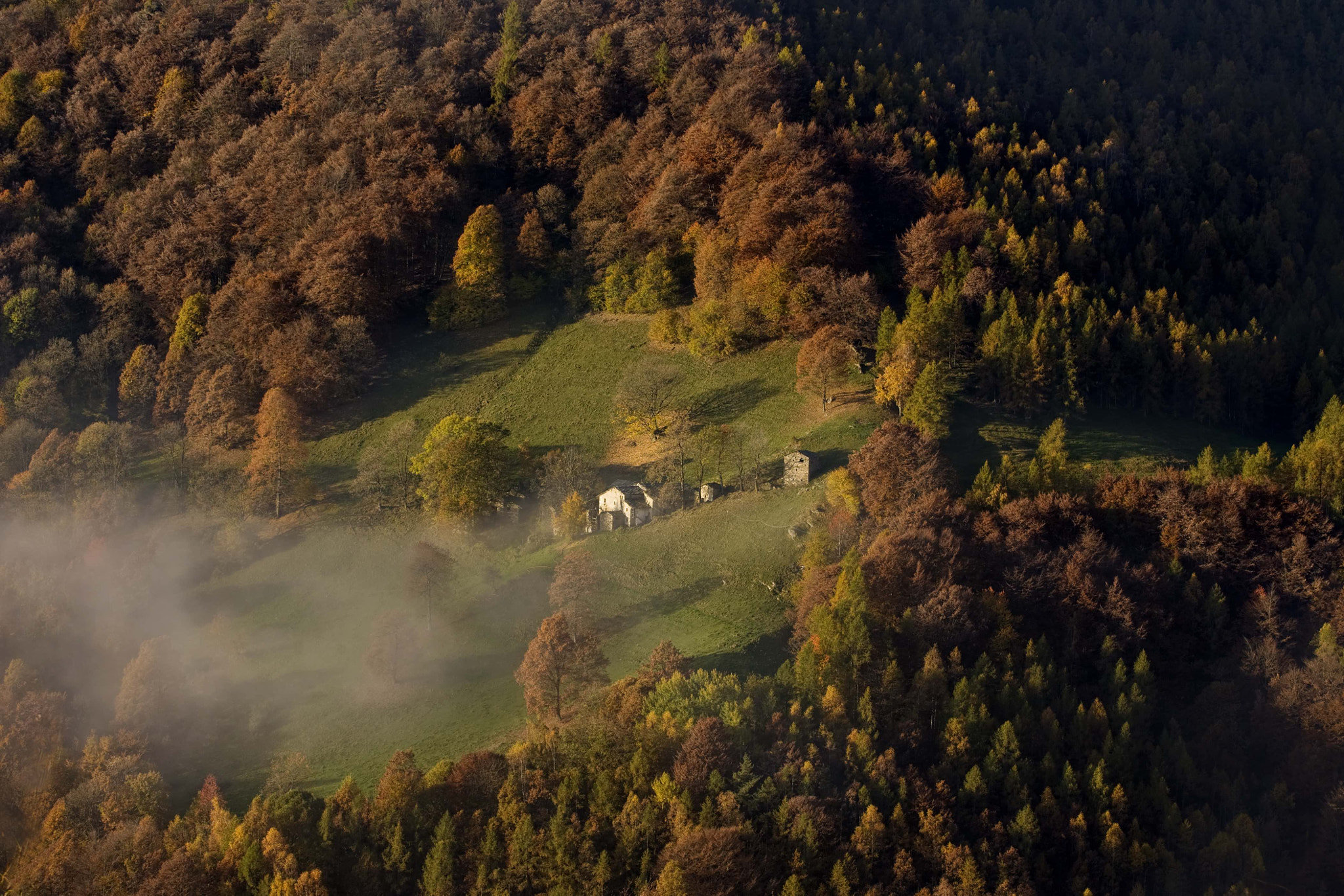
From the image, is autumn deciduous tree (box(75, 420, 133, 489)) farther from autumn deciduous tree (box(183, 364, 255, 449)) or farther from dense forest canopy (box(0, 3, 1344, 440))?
dense forest canopy (box(0, 3, 1344, 440))

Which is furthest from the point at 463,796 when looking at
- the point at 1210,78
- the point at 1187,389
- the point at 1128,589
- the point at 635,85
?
the point at 1210,78

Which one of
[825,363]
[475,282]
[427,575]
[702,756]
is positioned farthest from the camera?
[475,282]

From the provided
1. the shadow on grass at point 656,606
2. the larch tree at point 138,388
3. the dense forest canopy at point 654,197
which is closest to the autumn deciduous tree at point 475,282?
the dense forest canopy at point 654,197

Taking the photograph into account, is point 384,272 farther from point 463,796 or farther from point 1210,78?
point 1210,78

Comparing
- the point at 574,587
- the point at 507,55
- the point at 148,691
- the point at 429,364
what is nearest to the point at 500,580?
the point at 574,587

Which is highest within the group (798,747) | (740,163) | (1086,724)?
(740,163)

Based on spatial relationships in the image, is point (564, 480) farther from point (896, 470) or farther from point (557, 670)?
point (896, 470)

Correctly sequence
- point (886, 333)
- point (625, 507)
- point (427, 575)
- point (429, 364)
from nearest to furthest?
point (427, 575), point (625, 507), point (886, 333), point (429, 364)
